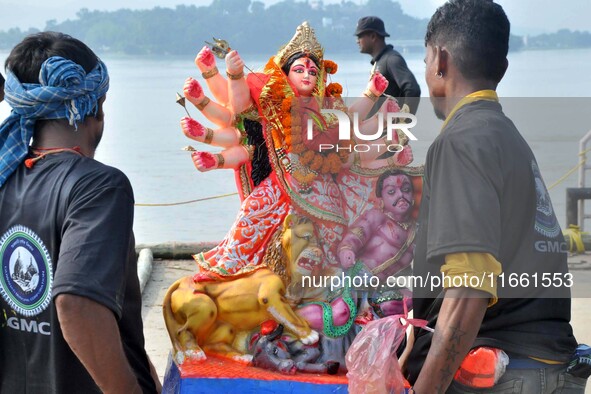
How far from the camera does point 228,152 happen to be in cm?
398

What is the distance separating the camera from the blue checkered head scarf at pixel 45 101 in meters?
2.26

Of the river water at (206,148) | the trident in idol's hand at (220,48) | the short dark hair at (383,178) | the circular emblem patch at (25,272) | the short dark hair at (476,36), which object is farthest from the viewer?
the river water at (206,148)

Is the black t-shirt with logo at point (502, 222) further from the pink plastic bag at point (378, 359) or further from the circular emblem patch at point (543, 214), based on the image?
the pink plastic bag at point (378, 359)

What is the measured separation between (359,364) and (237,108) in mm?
1741

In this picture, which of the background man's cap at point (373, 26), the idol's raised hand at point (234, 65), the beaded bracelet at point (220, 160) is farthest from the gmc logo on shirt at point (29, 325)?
the background man's cap at point (373, 26)

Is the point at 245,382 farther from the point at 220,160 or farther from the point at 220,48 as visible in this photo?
the point at 220,48

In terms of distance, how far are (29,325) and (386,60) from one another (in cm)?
597

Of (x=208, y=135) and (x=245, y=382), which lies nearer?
(x=245, y=382)

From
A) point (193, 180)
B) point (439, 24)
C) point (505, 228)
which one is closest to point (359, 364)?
point (505, 228)

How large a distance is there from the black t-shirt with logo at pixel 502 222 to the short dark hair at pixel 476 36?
107 mm

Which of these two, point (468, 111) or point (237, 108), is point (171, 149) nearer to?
point (237, 108)

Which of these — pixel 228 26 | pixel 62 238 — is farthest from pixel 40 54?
pixel 228 26

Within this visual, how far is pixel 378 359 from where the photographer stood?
2.49 m

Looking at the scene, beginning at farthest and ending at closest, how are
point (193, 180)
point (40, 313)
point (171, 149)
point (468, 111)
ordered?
point (171, 149)
point (193, 180)
point (468, 111)
point (40, 313)
